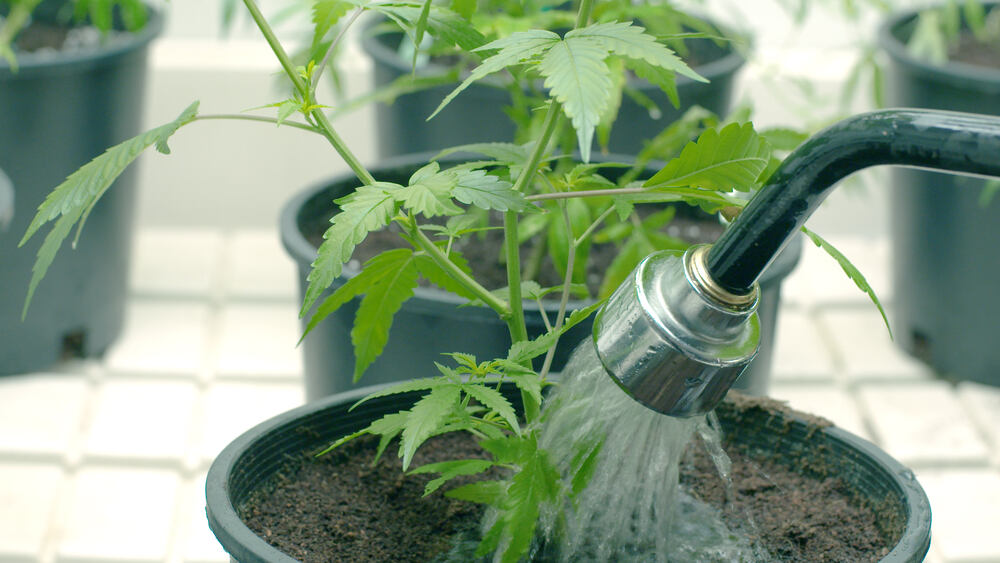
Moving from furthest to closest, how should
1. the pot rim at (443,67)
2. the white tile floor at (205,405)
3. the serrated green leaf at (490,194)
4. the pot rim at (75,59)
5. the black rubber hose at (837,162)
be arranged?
the pot rim at (443,67)
the pot rim at (75,59)
the white tile floor at (205,405)
the serrated green leaf at (490,194)
the black rubber hose at (837,162)

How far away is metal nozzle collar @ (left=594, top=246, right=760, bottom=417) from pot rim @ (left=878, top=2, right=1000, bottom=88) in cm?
111

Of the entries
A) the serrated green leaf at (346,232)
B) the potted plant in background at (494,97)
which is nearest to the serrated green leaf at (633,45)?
the serrated green leaf at (346,232)

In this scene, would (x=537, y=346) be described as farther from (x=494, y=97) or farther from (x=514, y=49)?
(x=494, y=97)

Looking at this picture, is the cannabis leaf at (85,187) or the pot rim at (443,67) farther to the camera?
the pot rim at (443,67)

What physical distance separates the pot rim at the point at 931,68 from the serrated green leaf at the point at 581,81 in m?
1.15

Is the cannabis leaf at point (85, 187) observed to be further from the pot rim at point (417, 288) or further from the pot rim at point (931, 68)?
the pot rim at point (931, 68)

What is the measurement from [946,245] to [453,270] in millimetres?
1184

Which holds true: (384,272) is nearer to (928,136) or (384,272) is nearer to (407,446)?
(407,446)

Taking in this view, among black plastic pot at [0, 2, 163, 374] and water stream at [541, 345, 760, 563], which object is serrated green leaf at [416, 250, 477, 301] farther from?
black plastic pot at [0, 2, 163, 374]

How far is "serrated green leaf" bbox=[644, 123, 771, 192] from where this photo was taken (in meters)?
0.57

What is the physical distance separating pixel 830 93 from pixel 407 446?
1.76 meters

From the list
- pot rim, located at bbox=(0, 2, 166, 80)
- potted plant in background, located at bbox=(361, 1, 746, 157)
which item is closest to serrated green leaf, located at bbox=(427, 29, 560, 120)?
potted plant in background, located at bbox=(361, 1, 746, 157)

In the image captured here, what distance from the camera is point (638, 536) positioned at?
69 cm

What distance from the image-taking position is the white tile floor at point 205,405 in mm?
1279
